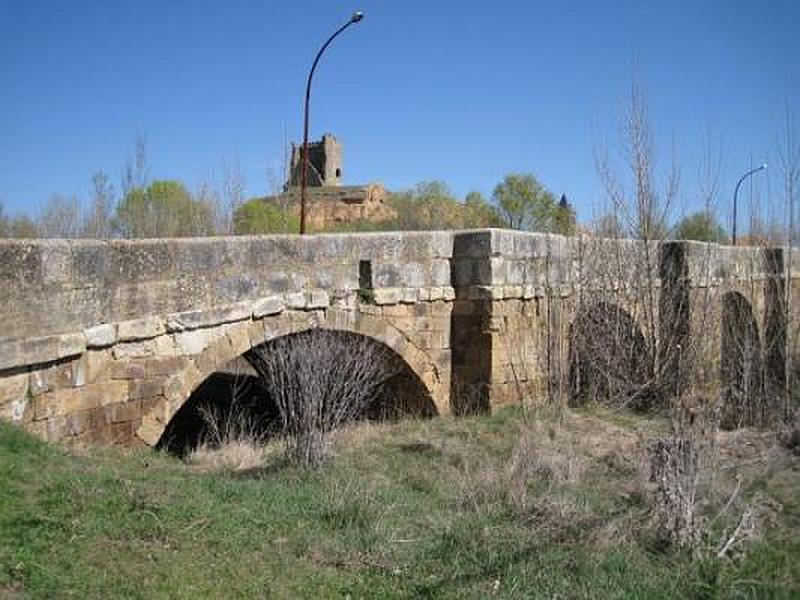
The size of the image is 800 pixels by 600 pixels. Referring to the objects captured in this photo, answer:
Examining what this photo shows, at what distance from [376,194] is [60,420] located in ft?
105

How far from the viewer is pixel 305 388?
23.5ft

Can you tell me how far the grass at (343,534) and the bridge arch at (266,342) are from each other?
1.40 feet

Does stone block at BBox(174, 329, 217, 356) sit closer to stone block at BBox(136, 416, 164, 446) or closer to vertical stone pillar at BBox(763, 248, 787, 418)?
stone block at BBox(136, 416, 164, 446)

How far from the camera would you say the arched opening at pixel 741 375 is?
10.3m

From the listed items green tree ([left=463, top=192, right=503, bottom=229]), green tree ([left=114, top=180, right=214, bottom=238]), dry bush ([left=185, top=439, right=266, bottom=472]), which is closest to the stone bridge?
dry bush ([left=185, top=439, right=266, bottom=472])

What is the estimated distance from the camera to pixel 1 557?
153 inches

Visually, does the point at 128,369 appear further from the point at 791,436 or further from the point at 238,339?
the point at 791,436

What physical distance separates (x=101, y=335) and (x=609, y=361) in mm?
6981

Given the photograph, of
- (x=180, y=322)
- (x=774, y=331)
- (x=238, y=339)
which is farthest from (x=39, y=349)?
(x=774, y=331)

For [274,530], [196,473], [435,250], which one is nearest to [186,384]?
[196,473]

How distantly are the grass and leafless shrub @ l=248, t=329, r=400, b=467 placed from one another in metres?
0.36

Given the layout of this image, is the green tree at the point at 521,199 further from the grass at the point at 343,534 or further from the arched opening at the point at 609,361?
the grass at the point at 343,534

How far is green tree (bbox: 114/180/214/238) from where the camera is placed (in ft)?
39.1

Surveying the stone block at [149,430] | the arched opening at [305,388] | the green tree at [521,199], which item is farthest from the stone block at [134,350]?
the green tree at [521,199]
